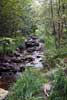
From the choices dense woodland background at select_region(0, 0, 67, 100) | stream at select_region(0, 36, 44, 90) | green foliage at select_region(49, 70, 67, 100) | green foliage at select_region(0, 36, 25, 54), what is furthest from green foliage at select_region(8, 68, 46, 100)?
green foliage at select_region(0, 36, 25, 54)

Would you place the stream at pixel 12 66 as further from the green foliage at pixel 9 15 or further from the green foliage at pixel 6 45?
the green foliage at pixel 9 15

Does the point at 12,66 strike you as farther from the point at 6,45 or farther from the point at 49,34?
the point at 49,34

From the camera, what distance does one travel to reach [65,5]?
47.0ft

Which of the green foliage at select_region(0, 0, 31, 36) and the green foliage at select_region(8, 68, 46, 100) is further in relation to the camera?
the green foliage at select_region(0, 0, 31, 36)

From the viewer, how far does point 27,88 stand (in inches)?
262

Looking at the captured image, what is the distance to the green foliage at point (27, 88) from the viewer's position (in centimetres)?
649

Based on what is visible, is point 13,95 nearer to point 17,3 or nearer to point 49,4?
point 49,4

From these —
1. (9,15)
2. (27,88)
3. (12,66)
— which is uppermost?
(27,88)

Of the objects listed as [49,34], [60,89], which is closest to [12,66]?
[49,34]

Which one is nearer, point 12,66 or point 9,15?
point 12,66

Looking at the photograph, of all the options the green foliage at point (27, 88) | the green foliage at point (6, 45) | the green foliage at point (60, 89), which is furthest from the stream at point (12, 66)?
the green foliage at point (60, 89)

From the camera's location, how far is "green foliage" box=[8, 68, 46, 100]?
649 cm

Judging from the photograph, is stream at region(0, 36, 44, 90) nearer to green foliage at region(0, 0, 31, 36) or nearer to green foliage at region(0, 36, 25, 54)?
green foliage at region(0, 36, 25, 54)

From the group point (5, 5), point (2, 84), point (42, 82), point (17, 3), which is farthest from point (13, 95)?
point (17, 3)
